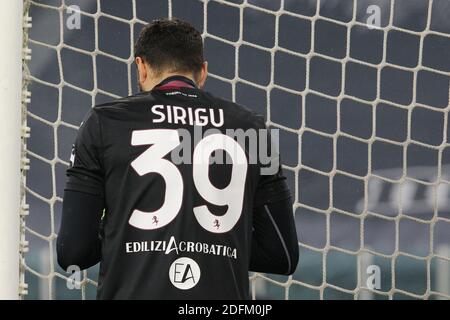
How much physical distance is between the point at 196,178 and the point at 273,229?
0.16 meters

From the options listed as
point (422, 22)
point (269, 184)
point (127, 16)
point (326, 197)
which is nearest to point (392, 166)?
point (326, 197)

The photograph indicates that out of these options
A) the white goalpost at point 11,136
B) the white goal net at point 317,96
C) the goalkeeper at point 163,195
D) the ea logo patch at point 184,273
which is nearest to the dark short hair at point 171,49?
the goalkeeper at point 163,195

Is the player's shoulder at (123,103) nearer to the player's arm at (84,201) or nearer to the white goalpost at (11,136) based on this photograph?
the player's arm at (84,201)

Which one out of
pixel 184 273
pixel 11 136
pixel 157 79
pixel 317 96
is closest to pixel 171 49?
pixel 157 79

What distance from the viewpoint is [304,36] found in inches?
233

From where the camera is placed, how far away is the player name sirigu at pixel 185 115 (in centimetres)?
127

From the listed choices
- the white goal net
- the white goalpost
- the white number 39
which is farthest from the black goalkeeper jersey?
the white goal net

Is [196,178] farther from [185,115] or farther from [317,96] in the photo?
[317,96]

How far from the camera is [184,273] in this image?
4.07 feet

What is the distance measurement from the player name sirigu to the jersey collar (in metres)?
0.03

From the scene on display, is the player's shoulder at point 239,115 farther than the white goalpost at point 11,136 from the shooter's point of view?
No

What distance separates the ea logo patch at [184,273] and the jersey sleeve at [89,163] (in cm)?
14

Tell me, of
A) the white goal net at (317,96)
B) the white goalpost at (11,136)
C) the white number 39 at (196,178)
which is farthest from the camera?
the white goal net at (317,96)

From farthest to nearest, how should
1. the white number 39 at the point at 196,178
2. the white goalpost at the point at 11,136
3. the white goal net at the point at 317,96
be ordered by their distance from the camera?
the white goal net at the point at 317,96
the white goalpost at the point at 11,136
the white number 39 at the point at 196,178
